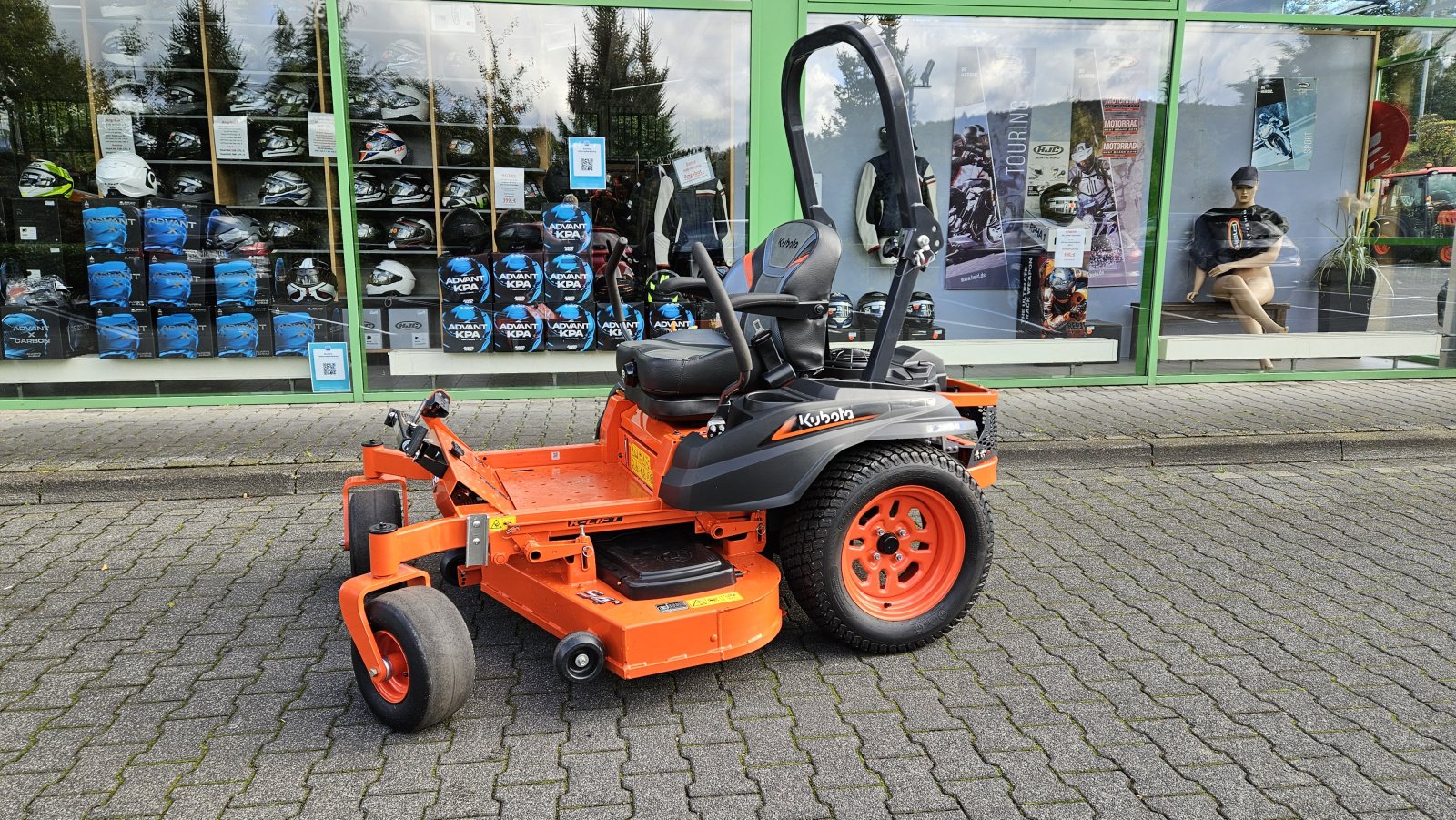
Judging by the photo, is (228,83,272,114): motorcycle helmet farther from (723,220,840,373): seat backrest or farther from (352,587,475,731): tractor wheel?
(352,587,475,731): tractor wheel

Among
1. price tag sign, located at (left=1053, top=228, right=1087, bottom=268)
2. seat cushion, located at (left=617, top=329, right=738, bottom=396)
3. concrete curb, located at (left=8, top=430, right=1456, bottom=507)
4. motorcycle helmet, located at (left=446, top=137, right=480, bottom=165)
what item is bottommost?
concrete curb, located at (left=8, top=430, right=1456, bottom=507)

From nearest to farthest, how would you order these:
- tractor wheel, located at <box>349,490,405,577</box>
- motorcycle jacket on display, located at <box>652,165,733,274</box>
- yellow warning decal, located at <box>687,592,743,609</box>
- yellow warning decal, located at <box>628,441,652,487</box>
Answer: yellow warning decal, located at <box>687,592,743,609</box>, yellow warning decal, located at <box>628,441,652,487</box>, tractor wheel, located at <box>349,490,405,577</box>, motorcycle jacket on display, located at <box>652,165,733,274</box>

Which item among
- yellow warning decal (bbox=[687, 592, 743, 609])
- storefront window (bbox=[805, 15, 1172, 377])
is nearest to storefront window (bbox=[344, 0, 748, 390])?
storefront window (bbox=[805, 15, 1172, 377])

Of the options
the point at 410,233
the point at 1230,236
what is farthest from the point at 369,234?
the point at 1230,236

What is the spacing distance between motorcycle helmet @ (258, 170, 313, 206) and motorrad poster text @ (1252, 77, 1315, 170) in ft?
27.7

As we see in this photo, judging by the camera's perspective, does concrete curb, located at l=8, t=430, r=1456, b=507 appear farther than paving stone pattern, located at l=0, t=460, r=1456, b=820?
Yes

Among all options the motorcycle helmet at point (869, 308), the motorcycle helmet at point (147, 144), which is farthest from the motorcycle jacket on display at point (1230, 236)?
the motorcycle helmet at point (147, 144)

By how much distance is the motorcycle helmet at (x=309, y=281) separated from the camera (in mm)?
7824

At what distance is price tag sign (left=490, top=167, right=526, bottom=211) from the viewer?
8.04m

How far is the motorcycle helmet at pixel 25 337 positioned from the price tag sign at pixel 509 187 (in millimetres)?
3525

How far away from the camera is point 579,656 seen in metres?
3.06

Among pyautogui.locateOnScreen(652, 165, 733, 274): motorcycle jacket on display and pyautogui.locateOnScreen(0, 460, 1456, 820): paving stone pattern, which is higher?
pyautogui.locateOnScreen(652, 165, 733, 274): motorcycle jacket on display

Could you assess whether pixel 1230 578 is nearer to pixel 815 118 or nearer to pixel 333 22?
pixel 815 118

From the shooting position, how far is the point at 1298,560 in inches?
181
